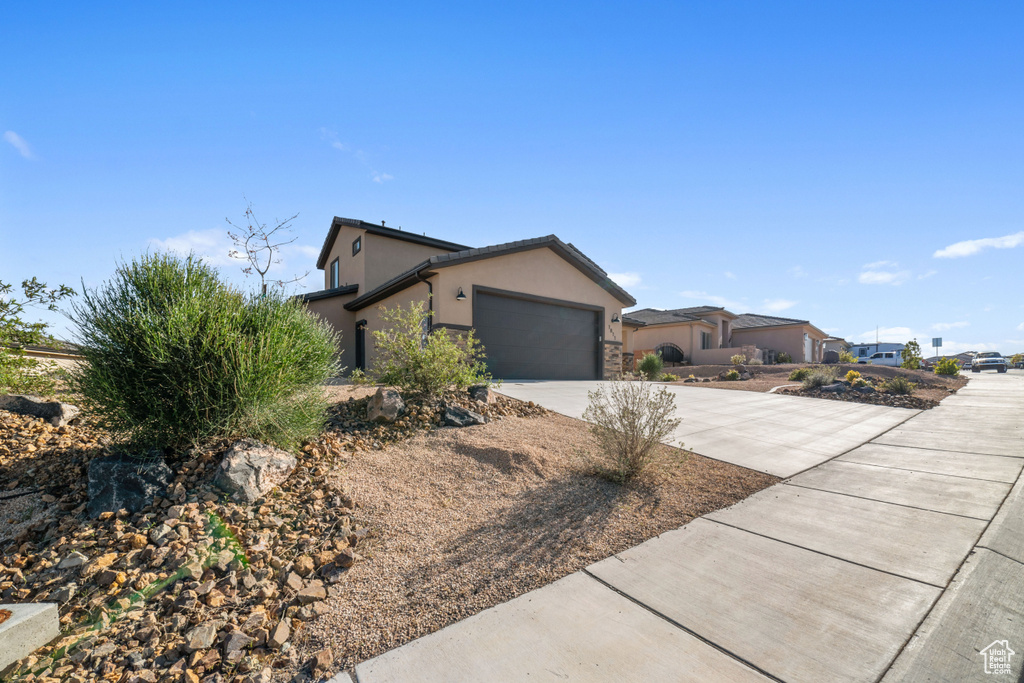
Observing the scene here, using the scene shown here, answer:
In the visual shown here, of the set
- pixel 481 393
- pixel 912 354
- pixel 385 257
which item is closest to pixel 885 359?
pixel 912 354

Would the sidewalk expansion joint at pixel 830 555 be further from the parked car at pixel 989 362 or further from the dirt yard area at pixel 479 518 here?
the parked car at pixel 989 362

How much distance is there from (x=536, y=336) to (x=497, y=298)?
1829mm

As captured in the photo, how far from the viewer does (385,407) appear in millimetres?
5539

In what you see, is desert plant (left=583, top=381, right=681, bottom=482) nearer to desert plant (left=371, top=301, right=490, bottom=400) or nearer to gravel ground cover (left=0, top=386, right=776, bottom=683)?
gravel ground cover (left=0, top=386, right=776, bottom=683)

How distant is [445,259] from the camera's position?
1141 cm

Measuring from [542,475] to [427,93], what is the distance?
7.77 metres

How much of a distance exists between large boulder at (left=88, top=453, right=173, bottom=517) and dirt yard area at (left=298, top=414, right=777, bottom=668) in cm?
135

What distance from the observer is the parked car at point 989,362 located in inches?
1075

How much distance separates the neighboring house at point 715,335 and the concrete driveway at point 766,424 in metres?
13.4

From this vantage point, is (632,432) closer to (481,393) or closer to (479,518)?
(479,518)

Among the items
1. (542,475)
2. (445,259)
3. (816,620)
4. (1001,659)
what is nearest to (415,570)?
(542,475)

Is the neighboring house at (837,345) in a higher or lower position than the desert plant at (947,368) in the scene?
higher

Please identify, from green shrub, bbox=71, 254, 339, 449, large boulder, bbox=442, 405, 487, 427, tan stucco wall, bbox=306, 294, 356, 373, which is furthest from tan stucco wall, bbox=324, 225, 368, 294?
green shrub, bbox=71, 254, 339, 449

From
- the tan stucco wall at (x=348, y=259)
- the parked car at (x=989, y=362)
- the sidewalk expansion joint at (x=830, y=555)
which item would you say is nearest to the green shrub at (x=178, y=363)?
the sidewalk expansion joint at (x=830, y=555)
